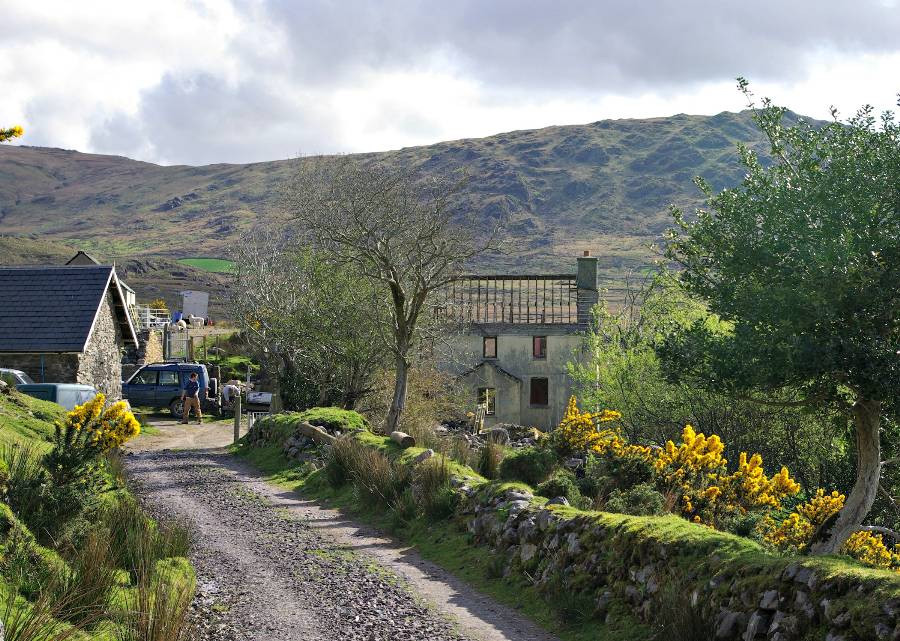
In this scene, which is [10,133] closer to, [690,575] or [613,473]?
[690,575]

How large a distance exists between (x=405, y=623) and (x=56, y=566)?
355 cm

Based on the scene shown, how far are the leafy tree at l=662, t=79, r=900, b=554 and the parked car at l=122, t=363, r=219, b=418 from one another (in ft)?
91.3

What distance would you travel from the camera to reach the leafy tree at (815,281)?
10.3m

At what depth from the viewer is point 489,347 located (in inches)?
2052

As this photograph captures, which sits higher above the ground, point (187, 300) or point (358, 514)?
point (187, 300)

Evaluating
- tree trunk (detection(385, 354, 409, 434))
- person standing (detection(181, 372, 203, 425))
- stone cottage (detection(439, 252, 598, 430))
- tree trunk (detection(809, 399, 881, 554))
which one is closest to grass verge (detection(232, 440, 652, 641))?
tree trunk (detection(385, 354, 409, 434))

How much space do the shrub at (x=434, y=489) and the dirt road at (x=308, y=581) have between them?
0.92 m

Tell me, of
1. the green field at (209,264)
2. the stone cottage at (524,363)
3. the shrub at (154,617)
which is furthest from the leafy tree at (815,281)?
the green field at (209,264)

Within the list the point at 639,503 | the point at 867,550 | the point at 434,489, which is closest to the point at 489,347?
the point at 434,489

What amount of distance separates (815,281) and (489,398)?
41.2m

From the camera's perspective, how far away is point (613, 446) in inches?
629

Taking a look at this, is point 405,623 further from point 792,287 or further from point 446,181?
point 446,181

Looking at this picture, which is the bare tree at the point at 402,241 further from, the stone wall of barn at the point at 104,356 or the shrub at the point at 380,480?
the stone wall of barn at the point at 104,356

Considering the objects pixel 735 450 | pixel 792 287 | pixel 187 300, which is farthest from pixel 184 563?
pixel 187 300
